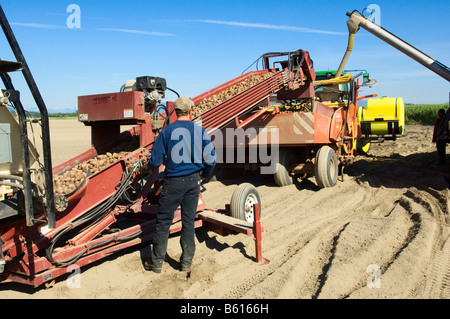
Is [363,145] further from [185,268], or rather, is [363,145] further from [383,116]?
[185,268]

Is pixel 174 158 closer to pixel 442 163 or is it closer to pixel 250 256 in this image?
pixel 250 256

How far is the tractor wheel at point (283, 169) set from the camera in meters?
7.92

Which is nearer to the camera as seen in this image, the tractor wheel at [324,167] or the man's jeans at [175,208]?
the man's jeans at [175,208]

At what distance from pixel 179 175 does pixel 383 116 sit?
8.47 m

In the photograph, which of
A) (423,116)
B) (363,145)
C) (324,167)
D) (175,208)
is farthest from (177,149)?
(423,116)

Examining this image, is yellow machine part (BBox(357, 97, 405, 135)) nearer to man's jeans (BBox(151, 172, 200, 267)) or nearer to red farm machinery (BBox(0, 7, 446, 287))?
red farm machinery (BBox(0, 7, 446, 287))

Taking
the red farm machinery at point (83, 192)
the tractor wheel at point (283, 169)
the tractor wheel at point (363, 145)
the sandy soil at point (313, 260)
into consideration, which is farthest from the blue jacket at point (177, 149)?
the tractor wheel at point (363, 145)

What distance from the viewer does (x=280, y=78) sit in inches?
281

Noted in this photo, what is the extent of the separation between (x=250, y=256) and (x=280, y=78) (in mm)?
3652

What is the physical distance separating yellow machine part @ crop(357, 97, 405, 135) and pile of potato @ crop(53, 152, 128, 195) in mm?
8222

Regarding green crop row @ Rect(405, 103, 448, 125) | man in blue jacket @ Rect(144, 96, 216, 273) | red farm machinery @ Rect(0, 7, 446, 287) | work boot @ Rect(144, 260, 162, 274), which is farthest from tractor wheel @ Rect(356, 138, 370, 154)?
green crop row @ Rect(405, 103, 448, 125)

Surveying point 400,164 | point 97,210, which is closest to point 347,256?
point 97,210

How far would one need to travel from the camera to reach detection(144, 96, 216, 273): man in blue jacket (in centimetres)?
425

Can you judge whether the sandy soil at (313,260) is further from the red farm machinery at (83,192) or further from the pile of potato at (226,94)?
the pile of potato at (226,94)
